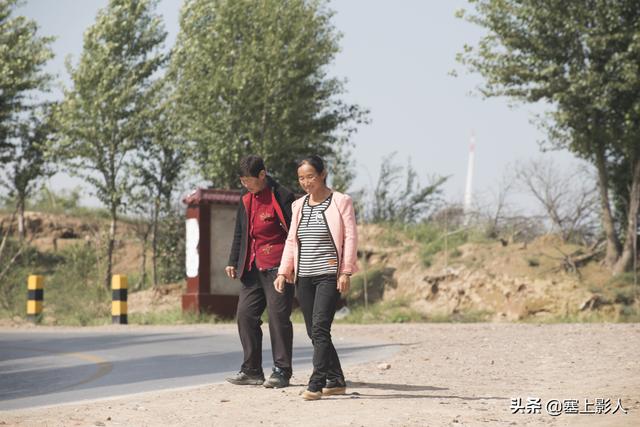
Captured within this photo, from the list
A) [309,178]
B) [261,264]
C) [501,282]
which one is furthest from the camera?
[501,282]

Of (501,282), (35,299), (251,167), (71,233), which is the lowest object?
(35,299)

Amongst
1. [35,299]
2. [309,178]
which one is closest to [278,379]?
[309,178]

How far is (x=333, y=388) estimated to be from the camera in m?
8.88

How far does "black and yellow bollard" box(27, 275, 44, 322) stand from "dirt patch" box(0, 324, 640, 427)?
12362mm

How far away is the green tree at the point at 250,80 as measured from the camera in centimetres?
3419

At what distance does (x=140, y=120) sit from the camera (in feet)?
124

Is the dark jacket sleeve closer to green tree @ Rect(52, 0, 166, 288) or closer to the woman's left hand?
the woman's left hand

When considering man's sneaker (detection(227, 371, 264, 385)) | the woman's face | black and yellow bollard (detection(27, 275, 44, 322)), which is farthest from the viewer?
black and yellow bollard (detection(27, 275, 44, 322))

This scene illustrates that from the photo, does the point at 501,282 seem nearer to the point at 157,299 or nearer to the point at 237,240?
the point at 157,299

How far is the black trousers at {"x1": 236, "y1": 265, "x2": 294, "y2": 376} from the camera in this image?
9.43m

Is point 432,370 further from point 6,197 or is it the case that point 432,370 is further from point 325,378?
point 6,197

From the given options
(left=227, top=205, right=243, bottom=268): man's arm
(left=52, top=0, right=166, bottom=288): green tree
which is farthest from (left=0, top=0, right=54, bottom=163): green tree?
(left=227, top=205, right=243, bottom=268): man's arm

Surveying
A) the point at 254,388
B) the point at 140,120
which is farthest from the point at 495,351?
the point at 140,120

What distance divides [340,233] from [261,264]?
3.66 ft
